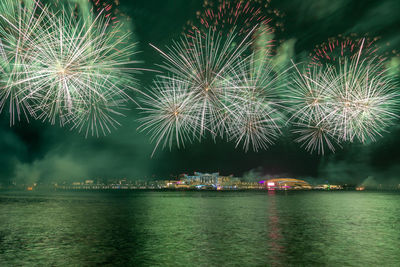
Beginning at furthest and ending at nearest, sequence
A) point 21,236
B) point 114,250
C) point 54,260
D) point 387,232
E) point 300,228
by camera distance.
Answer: point 300,228 → point 387,232 → point 21,236 → point 114,250 → point 54,260

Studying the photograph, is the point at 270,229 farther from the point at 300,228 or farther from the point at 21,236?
the point at 21,236

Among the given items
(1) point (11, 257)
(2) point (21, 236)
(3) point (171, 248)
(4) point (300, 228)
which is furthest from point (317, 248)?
(2) point (21, 236)

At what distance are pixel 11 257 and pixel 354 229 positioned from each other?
25269 millimetres

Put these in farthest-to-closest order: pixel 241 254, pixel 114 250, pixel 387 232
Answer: pixel 387 232 < pixel 114 250 < pixel 241 254

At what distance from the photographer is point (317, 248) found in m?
21.0

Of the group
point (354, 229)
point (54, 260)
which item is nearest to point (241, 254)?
point (54, 260)

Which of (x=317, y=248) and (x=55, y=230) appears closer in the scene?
(x=317, y=248)

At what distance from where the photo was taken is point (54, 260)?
1755 cm

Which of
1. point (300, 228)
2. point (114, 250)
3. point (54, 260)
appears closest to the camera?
point (54, 260)

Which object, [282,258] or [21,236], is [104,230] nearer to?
[21,236]

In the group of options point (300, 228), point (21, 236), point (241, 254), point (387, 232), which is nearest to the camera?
point (241, 254)

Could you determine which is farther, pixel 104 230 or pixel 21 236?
pixel 104 230

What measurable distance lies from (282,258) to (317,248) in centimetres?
401

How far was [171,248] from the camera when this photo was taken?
21.0 metres
